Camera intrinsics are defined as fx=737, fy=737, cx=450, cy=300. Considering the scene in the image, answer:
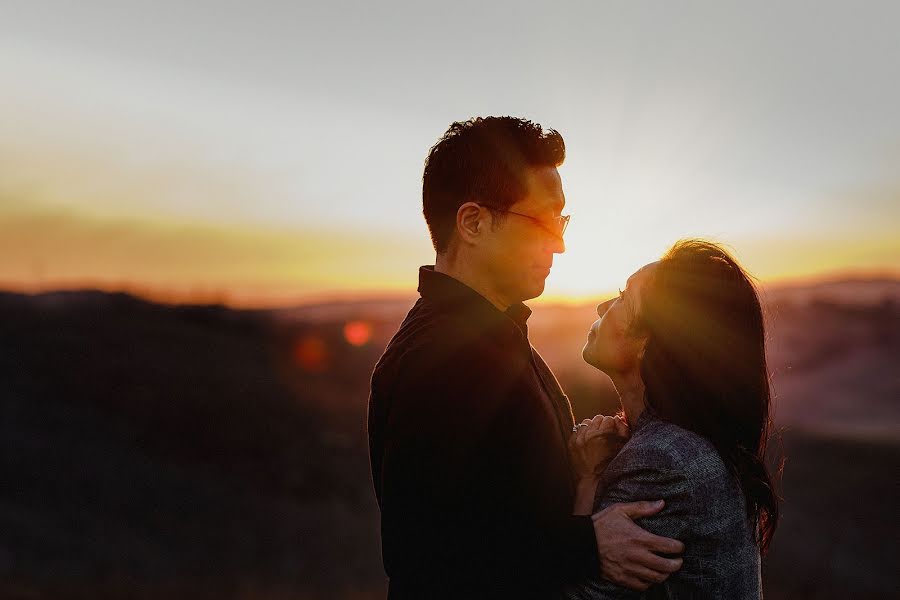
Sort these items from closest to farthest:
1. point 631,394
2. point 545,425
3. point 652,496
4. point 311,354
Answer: point 652,496 → point 545,425 → point 631,394 → point 311,354

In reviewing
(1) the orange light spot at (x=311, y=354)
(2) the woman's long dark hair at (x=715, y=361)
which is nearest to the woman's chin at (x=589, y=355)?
(2) the woman's long dark hair at (x=715, y=361)

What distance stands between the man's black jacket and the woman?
0.70 feet

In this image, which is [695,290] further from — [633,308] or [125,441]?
[125,441]

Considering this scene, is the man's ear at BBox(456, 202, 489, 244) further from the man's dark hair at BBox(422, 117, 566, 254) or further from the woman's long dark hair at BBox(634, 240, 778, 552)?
the woman's long dark hair at BBox(634, 240, 778, 552)

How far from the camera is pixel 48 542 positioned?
10977mm

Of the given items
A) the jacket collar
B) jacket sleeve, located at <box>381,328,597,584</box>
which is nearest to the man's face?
the jacket collar

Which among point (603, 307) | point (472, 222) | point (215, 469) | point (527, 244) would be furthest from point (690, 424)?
point (215, 469)

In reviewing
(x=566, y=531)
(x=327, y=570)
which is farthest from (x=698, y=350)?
(x=327, y=570)

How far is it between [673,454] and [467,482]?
699mm

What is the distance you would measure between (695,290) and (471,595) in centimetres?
133

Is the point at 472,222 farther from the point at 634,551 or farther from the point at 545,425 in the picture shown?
the point at 634,551

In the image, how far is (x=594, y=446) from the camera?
2.73 metres

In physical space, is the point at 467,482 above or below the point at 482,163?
below

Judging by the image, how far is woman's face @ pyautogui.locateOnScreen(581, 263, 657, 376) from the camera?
9.29 ft
